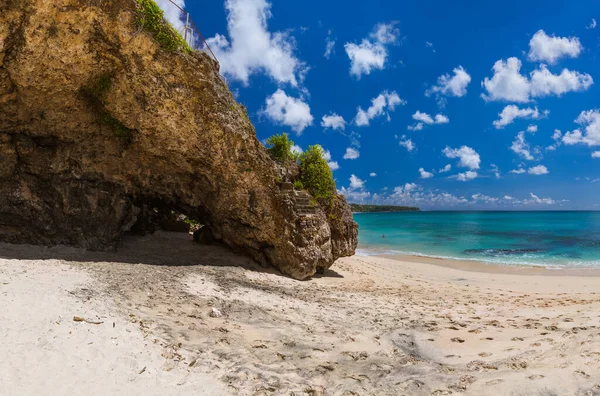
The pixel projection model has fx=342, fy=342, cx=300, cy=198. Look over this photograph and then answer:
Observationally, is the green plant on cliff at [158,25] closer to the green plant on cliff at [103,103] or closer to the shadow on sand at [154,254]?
the green plant on cliff at [103,103]

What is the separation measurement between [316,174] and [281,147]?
2143 millimetres

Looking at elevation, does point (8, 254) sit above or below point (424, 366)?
above

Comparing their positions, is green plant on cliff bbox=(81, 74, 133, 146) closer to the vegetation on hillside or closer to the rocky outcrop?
the rocky outcrop

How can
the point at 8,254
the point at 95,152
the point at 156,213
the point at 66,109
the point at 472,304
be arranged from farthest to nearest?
the point at 156,213, the point at 95,152, the point at 66,109, the point at 472,304, the point at 8,254

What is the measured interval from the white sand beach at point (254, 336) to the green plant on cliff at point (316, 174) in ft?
17.3

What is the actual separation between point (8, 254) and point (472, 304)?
50.6ft

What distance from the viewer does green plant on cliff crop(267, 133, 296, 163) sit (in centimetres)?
1634

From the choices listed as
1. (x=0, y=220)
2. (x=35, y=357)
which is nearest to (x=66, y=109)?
(x=0, y=220)

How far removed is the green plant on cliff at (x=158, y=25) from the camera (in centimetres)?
1185

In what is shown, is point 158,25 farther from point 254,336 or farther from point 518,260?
point 518,260

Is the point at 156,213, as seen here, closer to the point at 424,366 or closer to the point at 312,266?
the point at 312,266

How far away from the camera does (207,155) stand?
540 inches

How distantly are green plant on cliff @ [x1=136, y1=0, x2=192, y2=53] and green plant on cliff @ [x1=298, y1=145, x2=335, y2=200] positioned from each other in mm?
7519

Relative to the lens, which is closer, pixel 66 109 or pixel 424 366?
pixel 424 366
